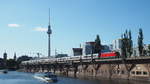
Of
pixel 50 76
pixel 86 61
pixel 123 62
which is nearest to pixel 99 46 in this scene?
pixel 86 61

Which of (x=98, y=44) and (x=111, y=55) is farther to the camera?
(x=98, y=44)

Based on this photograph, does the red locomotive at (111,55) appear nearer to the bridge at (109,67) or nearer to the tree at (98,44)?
the bridge at (109,67)

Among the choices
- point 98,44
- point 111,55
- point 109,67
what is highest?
point 98,44

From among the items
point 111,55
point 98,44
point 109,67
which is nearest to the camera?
point 109,67

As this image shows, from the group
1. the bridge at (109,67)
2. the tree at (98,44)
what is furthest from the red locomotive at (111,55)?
the tree at (98,44)

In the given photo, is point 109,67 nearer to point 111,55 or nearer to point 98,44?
point 111,55

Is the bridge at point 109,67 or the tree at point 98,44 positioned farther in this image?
the tree at point 98,44

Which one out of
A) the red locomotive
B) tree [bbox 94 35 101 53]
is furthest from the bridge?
tree [bbox 94 35 101 53]

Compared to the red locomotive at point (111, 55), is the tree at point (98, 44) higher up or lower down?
higher up

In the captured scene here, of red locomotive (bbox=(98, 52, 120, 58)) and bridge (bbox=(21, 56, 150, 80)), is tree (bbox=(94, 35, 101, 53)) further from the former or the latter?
red locomotive (bbox=(98, 52, 120, 58))

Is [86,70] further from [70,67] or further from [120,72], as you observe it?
[120,72]

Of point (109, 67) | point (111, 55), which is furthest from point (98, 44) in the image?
point (109, 67)

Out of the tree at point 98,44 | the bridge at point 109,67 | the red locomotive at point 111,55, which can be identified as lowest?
the bridge at point 109,67

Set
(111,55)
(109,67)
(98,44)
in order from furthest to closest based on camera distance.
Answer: (98,44) < (111,55) < (109,67)
